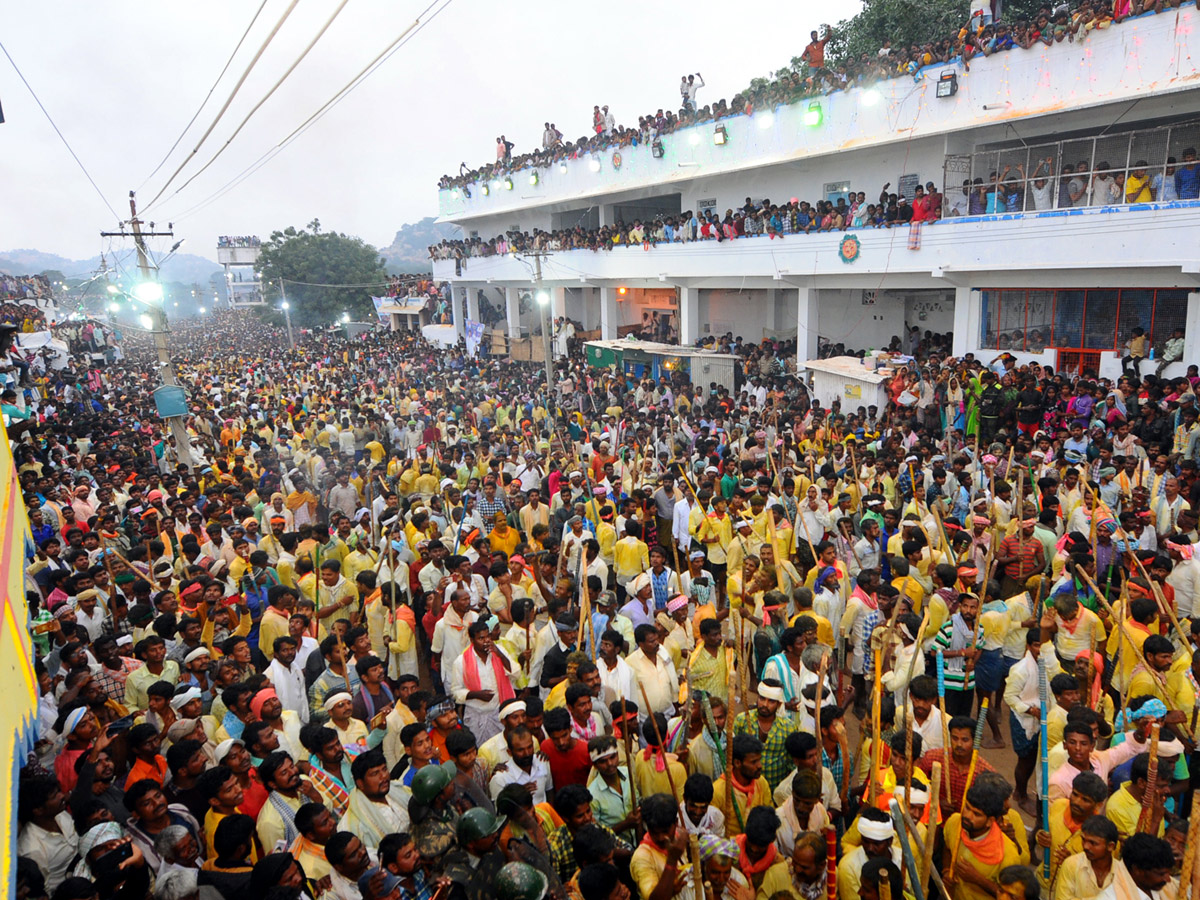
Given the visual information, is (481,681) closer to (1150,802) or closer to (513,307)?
(1150,802)

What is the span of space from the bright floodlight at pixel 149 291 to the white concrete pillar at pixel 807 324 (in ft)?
46.7

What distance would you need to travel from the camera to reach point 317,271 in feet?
157

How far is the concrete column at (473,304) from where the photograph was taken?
3622cm

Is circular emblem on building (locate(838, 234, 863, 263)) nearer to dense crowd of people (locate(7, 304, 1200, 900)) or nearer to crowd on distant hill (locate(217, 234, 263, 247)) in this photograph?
dense crowd of people (locate(7, 304, 1200, 900))

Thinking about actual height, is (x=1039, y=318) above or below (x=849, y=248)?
below

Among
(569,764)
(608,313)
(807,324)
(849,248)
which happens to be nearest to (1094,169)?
(849,248)

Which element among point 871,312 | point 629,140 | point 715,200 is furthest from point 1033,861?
point 629,140

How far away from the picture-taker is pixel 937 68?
15391 mm

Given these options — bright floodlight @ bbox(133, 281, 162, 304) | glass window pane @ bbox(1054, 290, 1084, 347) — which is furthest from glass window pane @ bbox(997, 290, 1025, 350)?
bright floodlight @ bbox(133, 281, 162, 304)

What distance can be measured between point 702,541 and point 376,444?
7.26m

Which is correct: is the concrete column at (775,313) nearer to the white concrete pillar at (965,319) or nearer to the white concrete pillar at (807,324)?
the white concrete pillar at (807,324)

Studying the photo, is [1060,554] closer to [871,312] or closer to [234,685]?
[234,685]

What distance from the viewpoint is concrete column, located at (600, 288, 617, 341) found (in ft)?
86.1

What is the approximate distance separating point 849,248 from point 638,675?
14264 mm
